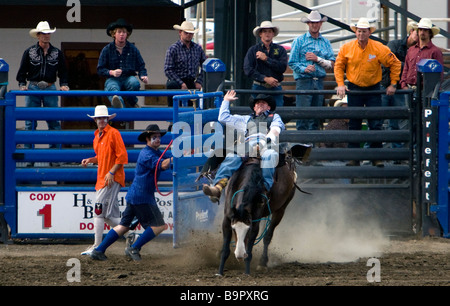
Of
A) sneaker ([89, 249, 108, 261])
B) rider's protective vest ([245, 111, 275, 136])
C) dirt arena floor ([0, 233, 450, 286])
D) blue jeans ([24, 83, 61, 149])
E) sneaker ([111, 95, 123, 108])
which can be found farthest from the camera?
blue jeans ([24, 83, 61, 149])

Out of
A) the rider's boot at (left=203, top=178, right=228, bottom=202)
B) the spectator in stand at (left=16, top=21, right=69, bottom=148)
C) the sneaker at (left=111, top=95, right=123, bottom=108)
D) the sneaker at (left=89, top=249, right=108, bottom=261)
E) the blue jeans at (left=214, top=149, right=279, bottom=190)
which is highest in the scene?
the spectator in stand at (left=16, top=21, right=69, bottom=148)

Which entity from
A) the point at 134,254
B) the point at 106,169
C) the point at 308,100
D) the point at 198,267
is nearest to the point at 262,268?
the point at 198,267

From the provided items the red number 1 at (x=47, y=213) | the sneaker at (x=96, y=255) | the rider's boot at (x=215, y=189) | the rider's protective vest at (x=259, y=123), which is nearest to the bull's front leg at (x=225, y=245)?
the rider's boot at (x=215, y=189)

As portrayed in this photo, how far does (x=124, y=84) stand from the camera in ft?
40.7

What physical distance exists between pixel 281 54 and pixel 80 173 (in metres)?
3.38

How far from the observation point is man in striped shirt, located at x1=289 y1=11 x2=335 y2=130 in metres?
12.7

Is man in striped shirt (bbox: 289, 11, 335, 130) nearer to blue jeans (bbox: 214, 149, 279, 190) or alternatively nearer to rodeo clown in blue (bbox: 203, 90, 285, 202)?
rodeo clown in blue (bbox: 203, 90, 285, 202)

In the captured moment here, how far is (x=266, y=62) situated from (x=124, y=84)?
204 centimetres

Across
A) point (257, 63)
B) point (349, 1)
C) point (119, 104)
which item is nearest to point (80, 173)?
point (119, 104)

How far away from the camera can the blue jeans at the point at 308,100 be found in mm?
12719

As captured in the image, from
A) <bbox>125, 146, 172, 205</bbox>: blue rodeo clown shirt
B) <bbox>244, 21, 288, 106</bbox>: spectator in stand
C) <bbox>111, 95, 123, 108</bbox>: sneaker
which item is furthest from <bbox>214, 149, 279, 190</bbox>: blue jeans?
<bbox>244, 21, 288, 106</bbox>: spectator in stand

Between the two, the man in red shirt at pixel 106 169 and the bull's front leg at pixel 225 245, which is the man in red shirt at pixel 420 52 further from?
the bull's front leg at pixel 225 245

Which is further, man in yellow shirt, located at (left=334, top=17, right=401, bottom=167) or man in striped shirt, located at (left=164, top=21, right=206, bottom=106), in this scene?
man in striped shirt, located at (left=164, top=21, right=206, bottom=106)

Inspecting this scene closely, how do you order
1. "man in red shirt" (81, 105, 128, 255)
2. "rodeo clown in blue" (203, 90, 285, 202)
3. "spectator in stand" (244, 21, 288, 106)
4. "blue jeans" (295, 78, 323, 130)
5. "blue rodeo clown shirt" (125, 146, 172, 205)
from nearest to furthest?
"rodeo clown in blue" (203, 90, 285, 202) → "blue rodeo clown shirt" (125, 146, 172, 205) → "man in red shirt" (81, 105, 128, 255) → "spectator in stand" (244, 21, 288, 106) → "blue jeans" (295, 78, 323, 130)
